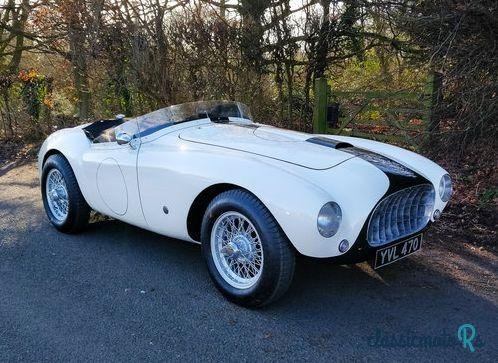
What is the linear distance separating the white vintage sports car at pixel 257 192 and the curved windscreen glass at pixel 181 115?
0.01 meters

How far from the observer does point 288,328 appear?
112 inches

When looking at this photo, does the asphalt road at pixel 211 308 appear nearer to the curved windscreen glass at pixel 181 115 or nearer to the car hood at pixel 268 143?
the car hood at pixel 268 143

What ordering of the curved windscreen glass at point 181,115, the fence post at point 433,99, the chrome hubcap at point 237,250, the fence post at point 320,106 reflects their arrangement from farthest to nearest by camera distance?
the fence post at point 320,106
the fence post at point 433,99
the curved windscreen glass at point 181,115
the chrome hubcap at point 237,250

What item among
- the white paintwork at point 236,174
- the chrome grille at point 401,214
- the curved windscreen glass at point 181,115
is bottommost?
the chrome grille at point 401,214

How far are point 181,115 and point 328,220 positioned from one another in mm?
1925

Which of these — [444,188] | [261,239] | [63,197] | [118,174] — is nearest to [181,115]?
[118,174]

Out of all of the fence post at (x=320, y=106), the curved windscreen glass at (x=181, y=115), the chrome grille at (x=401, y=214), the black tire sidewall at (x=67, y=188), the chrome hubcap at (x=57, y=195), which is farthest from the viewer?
A: the fence post at (x=320, y=106)

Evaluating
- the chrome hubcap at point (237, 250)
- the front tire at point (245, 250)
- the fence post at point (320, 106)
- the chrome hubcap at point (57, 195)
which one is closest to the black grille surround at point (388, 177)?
the front tire at point (245, 250)

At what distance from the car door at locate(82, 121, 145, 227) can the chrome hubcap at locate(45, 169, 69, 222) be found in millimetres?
502

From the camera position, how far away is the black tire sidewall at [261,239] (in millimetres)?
2837

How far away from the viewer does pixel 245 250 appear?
10.0 ft

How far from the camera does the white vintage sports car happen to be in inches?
109

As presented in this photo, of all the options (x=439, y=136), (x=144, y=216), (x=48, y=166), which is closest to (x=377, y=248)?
(x=144, y=216)

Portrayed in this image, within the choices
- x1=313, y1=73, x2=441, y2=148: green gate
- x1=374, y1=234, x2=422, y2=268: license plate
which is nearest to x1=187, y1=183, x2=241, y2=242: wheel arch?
x1=374, y1=234, x2=422, y2=268: license plate
